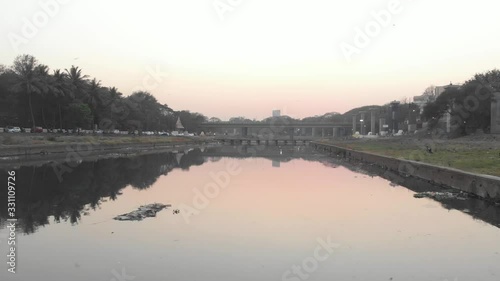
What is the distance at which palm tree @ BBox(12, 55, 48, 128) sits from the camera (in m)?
63.1

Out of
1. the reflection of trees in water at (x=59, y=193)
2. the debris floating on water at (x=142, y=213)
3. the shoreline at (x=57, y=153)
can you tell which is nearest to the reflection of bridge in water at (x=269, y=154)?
the shoreline at (x=57, y=153)

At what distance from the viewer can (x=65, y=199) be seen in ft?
52.7

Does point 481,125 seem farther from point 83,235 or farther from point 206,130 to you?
point 206,130

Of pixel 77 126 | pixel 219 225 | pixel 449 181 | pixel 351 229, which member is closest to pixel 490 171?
pixel 449 181

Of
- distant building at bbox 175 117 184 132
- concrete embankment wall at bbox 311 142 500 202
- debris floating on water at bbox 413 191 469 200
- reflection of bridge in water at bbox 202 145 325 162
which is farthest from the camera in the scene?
distant building at bbox 175 117 184 132

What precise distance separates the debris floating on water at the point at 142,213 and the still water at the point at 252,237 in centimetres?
38

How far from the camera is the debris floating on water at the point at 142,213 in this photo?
1247 centimetres

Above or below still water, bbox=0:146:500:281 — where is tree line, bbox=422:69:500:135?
above

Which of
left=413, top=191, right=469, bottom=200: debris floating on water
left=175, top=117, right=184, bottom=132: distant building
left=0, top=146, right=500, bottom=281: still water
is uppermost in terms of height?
left=175, top=117, right=184, bottom=132: distant building

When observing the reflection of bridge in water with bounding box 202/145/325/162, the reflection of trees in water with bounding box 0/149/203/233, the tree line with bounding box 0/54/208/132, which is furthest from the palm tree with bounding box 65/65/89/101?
the reflection of trees in water with bounding box 0/149/203/233

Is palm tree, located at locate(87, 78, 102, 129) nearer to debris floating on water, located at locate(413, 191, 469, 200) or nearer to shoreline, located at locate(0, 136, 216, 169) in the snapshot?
shoreline, located at locate(0, 136, 216, 169)

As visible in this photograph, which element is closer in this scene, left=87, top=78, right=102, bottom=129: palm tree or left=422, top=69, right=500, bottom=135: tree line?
left=422, top=69, right=500, bottom=135: tree line

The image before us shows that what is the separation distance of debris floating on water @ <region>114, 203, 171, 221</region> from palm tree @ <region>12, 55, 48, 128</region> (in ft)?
187

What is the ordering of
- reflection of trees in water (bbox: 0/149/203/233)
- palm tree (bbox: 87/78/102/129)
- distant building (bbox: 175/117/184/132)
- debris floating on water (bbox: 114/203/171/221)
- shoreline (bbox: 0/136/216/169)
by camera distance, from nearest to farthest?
1. debris floating on water (bbox: 114/203/171/221)
2. reflection of trees in water (bbox: 0/149/203/233)
3. shoreline (bbox: 0/136/216/169)
4. palm tree (bbox: 87/78/102/129)
5. distant building (bbox: 175/117/184/132)
